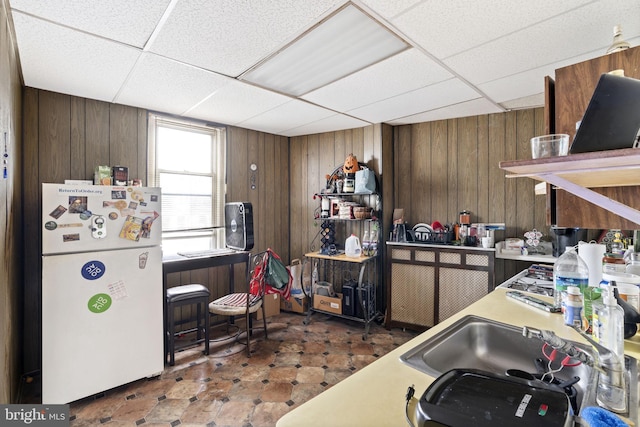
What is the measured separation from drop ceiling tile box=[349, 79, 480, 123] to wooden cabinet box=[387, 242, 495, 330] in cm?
144

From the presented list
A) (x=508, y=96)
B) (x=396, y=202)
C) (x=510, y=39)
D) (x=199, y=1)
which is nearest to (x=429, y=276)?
(x=396, y=202)

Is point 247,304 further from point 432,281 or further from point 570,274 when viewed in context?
point 570,274

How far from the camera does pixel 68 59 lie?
2.05 metres

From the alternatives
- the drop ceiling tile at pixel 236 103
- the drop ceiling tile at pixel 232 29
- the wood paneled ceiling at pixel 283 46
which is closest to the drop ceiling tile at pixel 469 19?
the wood paneled ceiling at pixel 283 46

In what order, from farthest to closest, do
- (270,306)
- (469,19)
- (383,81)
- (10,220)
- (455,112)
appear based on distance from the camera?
(270,306), (455,112), (383,81), (10,220), (469,19)

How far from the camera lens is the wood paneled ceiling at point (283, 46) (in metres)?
1.54

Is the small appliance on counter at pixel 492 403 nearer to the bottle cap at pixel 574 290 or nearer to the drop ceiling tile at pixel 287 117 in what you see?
the bottle cap at pixel 574 290

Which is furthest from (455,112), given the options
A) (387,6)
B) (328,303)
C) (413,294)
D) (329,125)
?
(328,303)

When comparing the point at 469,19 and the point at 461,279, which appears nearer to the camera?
the point at 469,19

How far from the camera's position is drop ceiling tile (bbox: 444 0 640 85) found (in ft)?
5.19

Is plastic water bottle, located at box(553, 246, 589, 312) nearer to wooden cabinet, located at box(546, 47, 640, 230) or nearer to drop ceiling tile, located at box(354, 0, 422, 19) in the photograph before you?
wooden cabinet, located at box(546, 47, 640, 230)

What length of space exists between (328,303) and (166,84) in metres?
2.80

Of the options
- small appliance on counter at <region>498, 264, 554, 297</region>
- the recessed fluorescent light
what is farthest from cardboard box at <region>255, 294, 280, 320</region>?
small appliance on counter at <region>498, 264, 554, 297</region>

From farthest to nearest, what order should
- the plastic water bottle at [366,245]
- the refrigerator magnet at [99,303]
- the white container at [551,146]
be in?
the plastic water bottle at [366,245], the refrigerator magnet at [99,303], the white container at [551,146]
